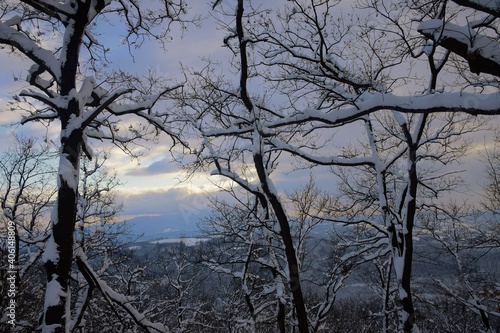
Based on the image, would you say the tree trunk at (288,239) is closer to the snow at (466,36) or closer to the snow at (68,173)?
the snow at (68,173)

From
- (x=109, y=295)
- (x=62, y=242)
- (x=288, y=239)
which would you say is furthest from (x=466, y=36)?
(x=109, y=295)

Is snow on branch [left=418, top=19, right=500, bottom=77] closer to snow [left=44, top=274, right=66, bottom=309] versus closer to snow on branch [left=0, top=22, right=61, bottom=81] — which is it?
snow on branch [left=0, top=22, right=61, bottom=81]

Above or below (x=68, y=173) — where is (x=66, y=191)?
below

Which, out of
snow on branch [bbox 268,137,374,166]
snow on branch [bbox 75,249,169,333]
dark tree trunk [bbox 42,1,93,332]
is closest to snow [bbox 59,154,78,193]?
dark tree trunk [bbox 42,1,93,332]

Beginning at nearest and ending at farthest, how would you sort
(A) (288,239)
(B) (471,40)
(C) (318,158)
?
1. (B) (471,40)
2. (A) (288,239)
3. (C) (318,158)

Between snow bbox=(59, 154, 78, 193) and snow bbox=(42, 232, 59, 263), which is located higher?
snow bbox=(59, 154, 78, 193)

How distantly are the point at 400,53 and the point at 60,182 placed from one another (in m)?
6.49

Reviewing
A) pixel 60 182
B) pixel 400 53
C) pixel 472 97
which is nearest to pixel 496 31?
pixel 400 53

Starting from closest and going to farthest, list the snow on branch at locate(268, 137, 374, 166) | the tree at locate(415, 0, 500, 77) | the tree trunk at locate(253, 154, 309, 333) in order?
1. the tree at locate(415, 0, 500, 77)
2. the tree trunk at locate(253, 154, 309, 333)
3. the snow on branch at locate(268, 137, 374, 166)

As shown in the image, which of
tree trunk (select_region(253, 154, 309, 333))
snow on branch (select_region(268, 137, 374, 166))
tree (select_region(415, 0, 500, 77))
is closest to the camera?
tree (select_region(415, 0, 500, 77))

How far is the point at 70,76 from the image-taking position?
481cm

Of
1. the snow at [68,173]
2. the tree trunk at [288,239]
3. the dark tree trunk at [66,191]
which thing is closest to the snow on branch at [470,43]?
the tree trunk at [288,239]

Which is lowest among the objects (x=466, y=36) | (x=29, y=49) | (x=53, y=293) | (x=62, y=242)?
(x=53, y=293)

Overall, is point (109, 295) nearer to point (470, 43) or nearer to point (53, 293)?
point (53, 293)
